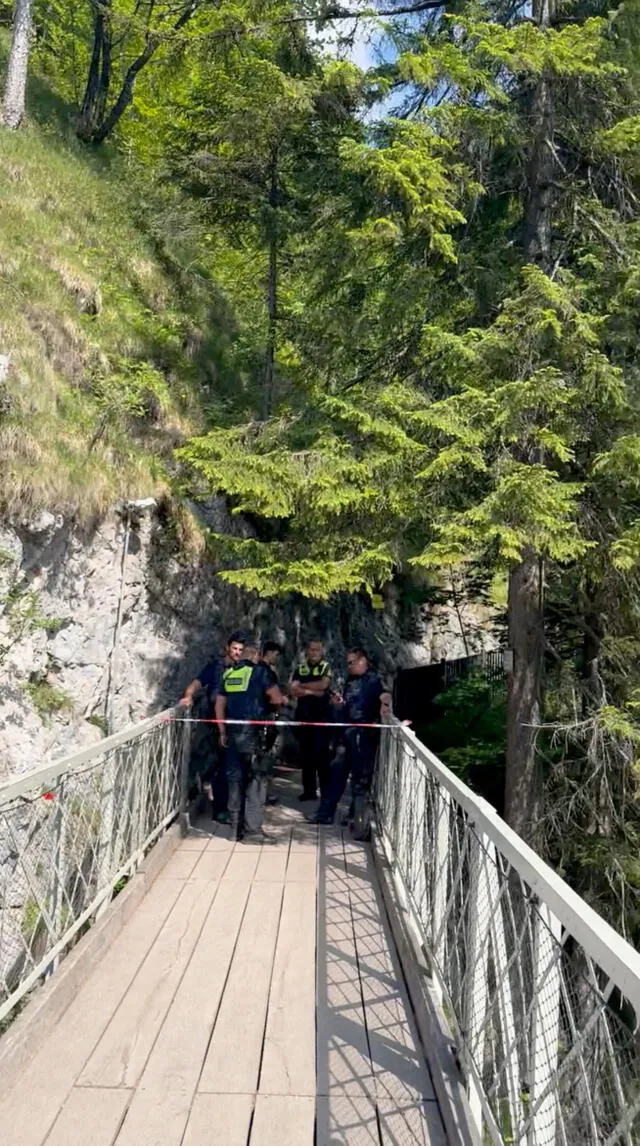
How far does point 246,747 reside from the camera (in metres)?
8.20

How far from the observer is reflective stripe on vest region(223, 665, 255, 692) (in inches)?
332

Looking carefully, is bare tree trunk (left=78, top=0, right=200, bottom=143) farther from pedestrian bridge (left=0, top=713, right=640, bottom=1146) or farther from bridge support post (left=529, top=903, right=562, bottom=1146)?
bridge support post (left=529, top=903, right=562, bottom=1146)

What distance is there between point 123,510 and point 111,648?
1.52m

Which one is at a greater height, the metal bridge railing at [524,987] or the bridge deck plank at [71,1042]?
the metal bridge railing at [524,987]

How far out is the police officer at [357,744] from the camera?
28.2 feet

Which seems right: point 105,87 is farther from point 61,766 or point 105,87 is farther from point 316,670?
point 61,766

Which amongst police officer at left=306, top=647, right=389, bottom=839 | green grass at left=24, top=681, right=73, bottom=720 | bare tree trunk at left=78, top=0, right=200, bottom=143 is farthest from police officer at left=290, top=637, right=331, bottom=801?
bare tree trunk at left=78, top=0, right=200, bottom=143

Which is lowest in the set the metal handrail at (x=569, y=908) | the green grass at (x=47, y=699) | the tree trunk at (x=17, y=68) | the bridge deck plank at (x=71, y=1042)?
the bridge deck plank at (x=71, y=1042)

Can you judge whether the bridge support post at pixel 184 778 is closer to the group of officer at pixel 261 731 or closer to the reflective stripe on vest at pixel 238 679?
the group of officer at pixel 261 731

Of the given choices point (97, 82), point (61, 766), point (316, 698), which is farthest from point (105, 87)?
point (61, 766)

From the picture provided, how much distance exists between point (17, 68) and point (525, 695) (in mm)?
13345

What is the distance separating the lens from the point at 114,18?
46.8 feet

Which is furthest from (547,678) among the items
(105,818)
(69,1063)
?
(69,1063)

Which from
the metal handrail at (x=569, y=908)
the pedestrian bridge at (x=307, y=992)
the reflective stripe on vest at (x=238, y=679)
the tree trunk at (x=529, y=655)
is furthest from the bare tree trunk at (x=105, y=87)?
the metal handrail at (x=569, y=908)
